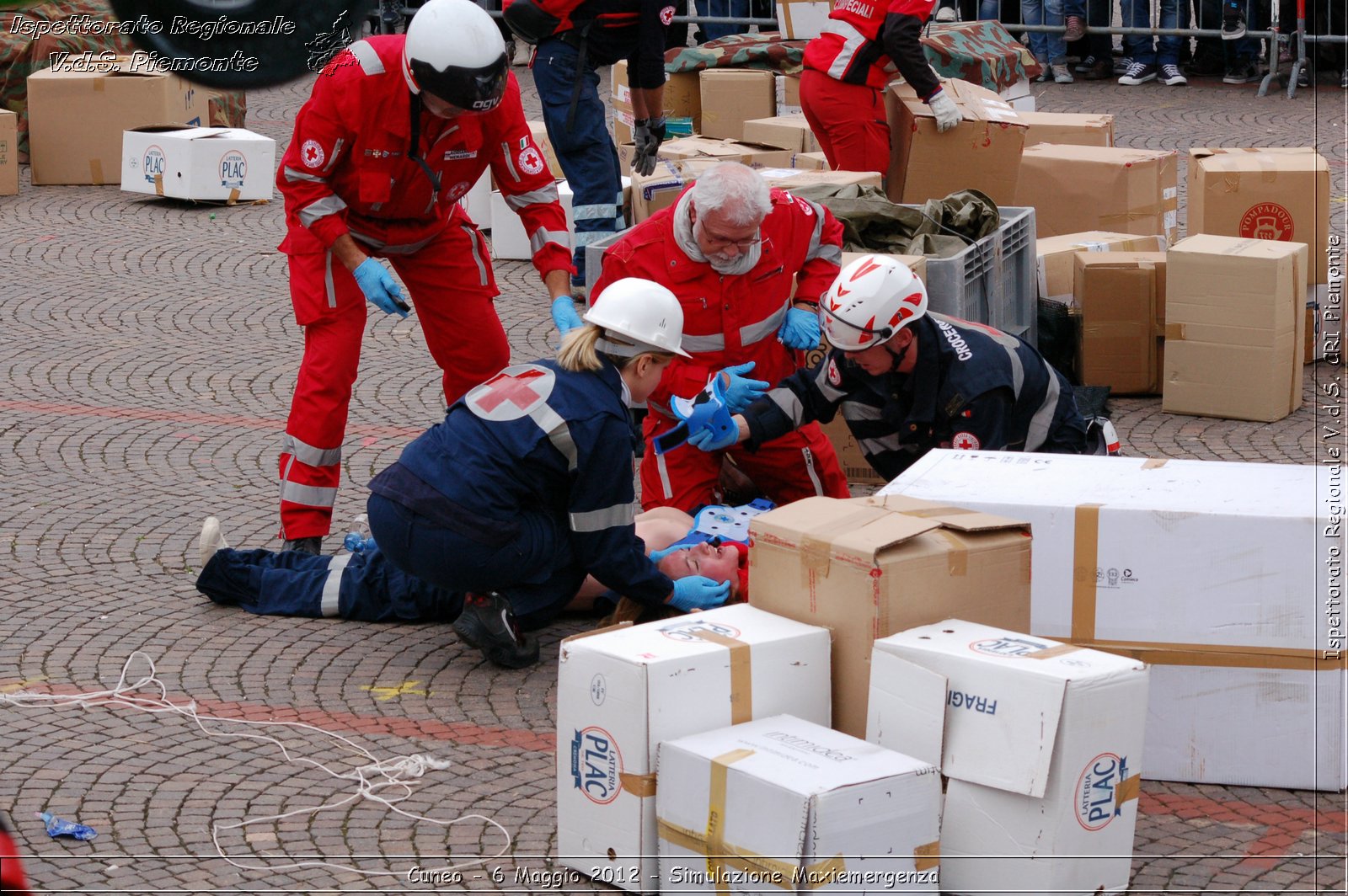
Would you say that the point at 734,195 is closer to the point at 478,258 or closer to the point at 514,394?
the point at 478,258

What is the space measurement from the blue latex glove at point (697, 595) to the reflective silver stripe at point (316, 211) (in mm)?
1638

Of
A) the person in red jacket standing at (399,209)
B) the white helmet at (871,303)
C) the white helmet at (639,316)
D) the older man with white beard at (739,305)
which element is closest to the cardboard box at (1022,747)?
the white helmet at (639,316)

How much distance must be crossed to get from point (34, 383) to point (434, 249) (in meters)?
2.82

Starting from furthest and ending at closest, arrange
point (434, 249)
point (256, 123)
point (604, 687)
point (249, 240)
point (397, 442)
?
point (256, 123) → point (249, 240) → point (397, 442) → point (434, 249) → point (604, 687)

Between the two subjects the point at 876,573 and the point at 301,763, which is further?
the point at 301,763

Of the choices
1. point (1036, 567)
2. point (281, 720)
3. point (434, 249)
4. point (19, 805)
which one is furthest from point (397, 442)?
point (1036, 567)

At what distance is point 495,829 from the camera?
3.68 meters

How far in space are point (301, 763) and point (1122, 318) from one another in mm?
4225

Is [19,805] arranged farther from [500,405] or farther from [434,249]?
[434,249]

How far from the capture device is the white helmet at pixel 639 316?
4258mm

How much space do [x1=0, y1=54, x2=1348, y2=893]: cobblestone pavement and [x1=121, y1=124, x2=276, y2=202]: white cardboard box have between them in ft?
5.25

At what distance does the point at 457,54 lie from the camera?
4789mm

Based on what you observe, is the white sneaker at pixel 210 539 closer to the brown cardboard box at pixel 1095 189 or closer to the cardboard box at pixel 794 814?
the cardboard box at pixel 794 814

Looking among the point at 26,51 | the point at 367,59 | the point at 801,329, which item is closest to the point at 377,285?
the point at 367,59
